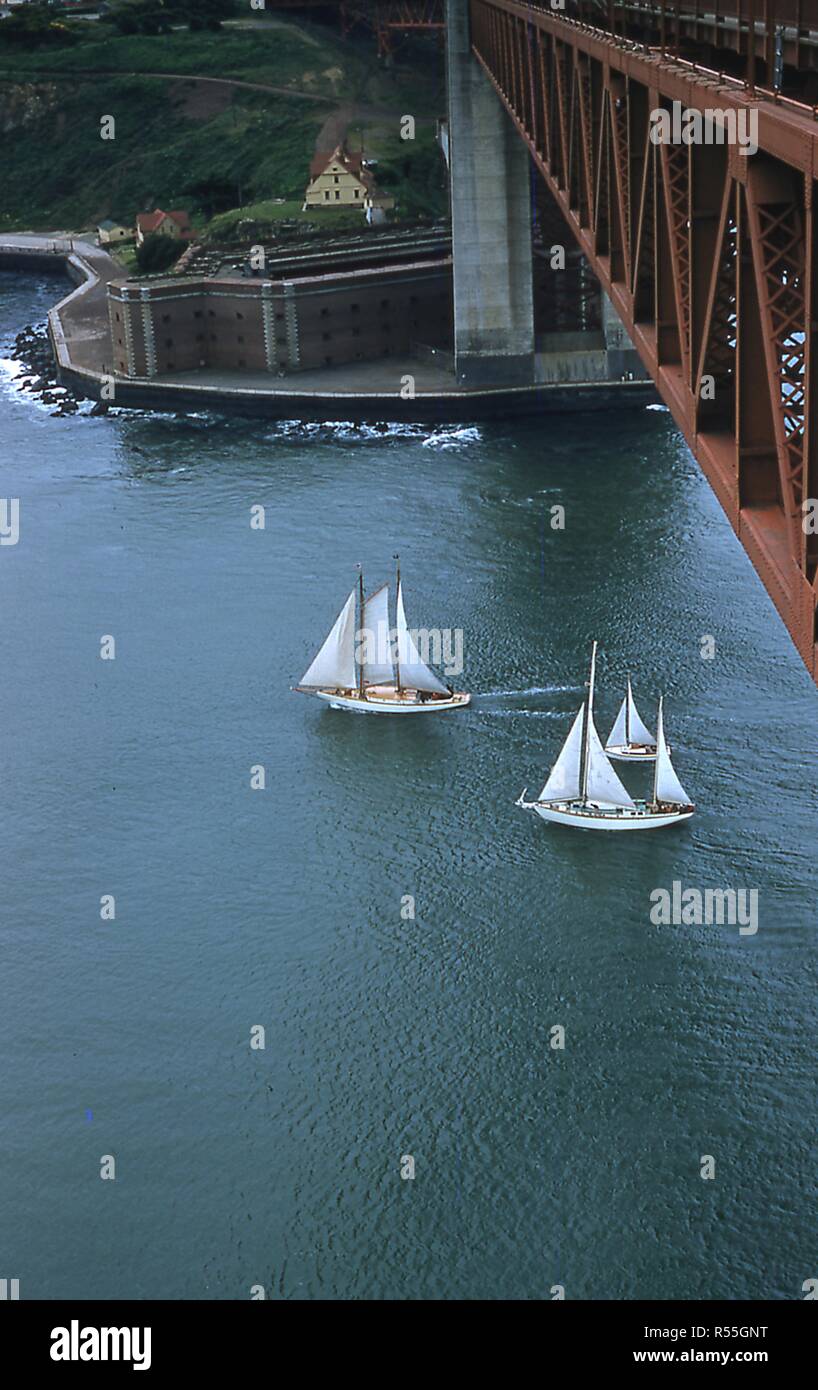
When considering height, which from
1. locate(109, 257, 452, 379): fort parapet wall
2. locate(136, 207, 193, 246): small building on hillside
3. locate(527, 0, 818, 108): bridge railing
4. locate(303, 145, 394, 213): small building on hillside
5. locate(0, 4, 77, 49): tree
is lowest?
locate(109, 257, 452, 379): fort parapet wall

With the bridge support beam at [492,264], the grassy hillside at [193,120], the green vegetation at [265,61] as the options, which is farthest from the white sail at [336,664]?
the green vegetation at [265,61]

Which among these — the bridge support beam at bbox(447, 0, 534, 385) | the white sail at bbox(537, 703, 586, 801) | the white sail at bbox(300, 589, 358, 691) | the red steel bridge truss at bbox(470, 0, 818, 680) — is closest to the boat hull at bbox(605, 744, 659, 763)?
the white sail at bbox(537, 703, 586, 801)

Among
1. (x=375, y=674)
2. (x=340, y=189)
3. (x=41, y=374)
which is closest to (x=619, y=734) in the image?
(x=375, y=674)

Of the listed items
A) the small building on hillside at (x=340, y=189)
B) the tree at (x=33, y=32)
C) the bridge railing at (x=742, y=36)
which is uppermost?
the bridge railing at (x=742, y=36)

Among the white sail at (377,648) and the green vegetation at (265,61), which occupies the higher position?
the green vegetation at (265,61)

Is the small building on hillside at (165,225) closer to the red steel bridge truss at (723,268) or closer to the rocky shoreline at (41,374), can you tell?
the rocky shoreline at (41,374)

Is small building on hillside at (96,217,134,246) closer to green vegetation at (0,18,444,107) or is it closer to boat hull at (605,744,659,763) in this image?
green vegetation at (0,18,444,107)

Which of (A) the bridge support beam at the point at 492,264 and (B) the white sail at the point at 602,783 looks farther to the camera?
(A) the bridge support beam at the point at 492,264
